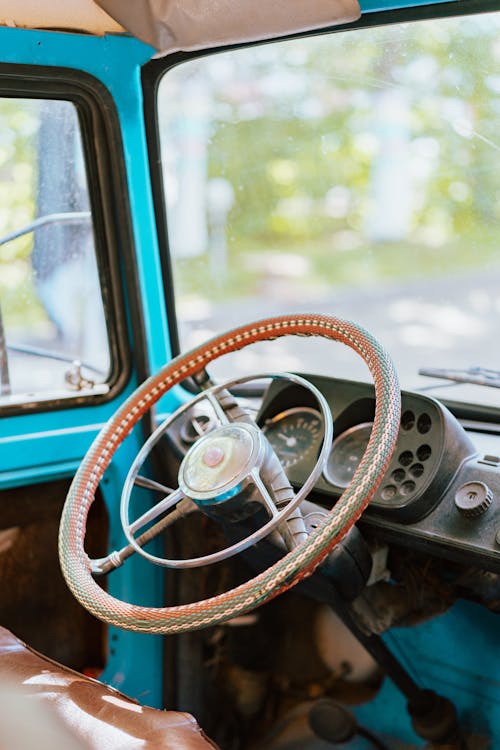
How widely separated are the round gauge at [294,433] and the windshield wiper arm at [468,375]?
389 mm

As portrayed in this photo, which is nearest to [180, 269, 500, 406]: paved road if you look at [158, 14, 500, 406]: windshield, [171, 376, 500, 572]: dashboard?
[158, 14, 500, 406]: windshield

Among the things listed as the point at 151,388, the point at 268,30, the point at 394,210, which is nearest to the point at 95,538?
the point at 151,388

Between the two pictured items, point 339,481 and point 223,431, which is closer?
point 223,431

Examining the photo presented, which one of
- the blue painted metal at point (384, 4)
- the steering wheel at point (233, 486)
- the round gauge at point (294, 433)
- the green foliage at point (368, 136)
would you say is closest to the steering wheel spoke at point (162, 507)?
the steering wheel at point (233, 486)

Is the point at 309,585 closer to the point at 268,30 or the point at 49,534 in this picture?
the point at 49,534

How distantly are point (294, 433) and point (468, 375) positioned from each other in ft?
1.56

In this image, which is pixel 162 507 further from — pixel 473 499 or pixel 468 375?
pixel 468 375

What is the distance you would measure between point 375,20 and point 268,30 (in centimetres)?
24

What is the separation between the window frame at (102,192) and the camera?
2254mm

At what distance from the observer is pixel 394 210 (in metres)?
3.61

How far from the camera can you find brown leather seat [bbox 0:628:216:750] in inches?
59.6

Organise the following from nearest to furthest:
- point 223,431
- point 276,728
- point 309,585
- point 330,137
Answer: point 223,431 → point 309,585 → point 276,728 → point 330,137

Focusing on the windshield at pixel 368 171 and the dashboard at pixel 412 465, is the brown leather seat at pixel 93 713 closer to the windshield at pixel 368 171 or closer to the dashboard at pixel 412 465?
the dashboard at pixel 412 465

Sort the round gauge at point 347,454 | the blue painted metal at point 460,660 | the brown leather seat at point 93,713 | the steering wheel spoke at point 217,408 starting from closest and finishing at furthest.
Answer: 1. the brown leather seat at point 93,713
2. the steering wheel spoke at point 217,408
3. the round gauge at point 347,454
4. the blue painted metal at point 460,660
